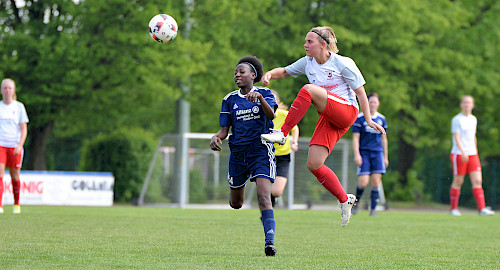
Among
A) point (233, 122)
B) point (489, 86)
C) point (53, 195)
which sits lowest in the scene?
point (53, 195)

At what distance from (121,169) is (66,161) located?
11.4m

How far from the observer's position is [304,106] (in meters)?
7.46

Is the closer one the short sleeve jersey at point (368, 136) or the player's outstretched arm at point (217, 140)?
the player's outstretched arm at point (217, 140)

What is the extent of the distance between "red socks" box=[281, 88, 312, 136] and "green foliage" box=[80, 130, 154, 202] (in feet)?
56.1

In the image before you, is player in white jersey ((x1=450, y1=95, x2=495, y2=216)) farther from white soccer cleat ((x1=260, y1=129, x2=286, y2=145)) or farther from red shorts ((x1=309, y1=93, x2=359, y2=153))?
white soccer cleat ((x1=260, y1=129, x2=286, y2=145))

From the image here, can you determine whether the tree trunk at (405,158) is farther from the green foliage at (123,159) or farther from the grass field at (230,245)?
the grass field at (230,245)

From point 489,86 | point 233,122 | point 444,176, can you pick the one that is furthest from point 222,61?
point 233,122

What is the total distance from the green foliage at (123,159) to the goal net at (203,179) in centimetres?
192

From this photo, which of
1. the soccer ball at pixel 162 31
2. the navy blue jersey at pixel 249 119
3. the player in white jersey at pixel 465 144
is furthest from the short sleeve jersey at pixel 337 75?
the player in white jersey at pixel 465 144

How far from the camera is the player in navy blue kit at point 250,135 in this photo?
742 centimetres

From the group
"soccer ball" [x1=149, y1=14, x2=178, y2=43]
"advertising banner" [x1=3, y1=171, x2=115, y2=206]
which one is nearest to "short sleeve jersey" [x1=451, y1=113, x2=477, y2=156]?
"soccer ball" [x1=149, y1=14, x2=178, y2=43]

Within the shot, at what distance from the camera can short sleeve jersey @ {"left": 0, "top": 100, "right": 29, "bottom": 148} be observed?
42.6 feet

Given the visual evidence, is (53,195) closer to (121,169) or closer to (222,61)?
(121,169)

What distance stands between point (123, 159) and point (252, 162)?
17.2 meters
